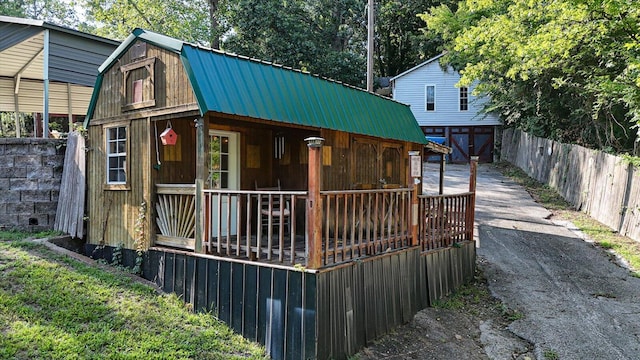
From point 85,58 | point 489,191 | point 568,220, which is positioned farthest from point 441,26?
point 85,58

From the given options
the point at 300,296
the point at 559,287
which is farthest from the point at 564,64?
the point at 300,296

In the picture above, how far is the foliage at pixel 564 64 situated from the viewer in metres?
10.4

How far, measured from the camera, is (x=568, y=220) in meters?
12.5

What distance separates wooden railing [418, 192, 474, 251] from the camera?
7.41 metres

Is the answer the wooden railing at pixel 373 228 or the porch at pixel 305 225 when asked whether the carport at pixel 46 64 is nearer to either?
the porch at pixel 305 225

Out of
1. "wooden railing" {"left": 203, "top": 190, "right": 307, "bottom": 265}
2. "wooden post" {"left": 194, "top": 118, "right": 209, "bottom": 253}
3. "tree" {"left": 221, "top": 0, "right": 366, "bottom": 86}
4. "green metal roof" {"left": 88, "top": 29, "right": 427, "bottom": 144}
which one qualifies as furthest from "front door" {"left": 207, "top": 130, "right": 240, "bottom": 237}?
"tree" {"left": 221, "top": 0, "right": 366, "bottom": 86}

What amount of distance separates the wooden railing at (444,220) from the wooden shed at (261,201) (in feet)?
0.12

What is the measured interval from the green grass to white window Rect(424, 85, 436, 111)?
8232mm

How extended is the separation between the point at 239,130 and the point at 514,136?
19703mm

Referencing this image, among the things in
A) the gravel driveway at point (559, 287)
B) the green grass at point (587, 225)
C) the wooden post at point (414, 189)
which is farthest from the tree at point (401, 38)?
the wooden post at point (414, 189)

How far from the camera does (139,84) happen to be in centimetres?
669

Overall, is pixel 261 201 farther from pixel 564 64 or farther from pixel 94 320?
pixel 564 64

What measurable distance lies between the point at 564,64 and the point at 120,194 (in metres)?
13.7

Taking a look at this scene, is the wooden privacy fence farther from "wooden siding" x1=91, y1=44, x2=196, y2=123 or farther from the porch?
"wooden siding" x1=91, y1=44, x2=196, y2=123
